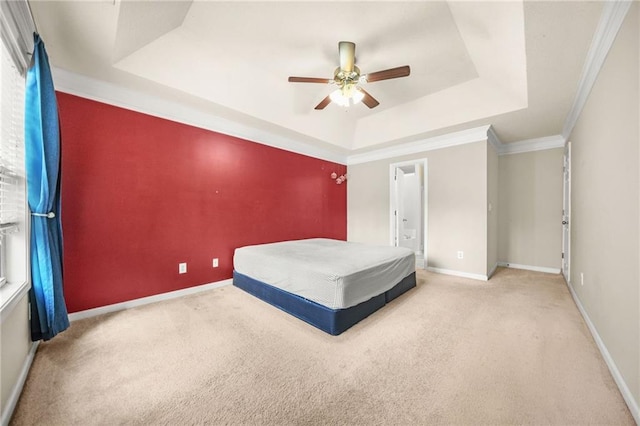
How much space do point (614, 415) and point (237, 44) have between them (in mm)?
3836

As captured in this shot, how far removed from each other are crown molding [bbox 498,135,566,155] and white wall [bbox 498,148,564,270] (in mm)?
72

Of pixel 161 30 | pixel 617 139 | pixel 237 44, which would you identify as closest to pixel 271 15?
pixel 237 44

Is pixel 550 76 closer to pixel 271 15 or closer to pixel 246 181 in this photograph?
pixel 271 15

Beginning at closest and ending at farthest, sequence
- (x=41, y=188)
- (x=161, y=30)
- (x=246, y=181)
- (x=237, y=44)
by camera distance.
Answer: (x=41, y=188) → (x=161, y=30) → (x=237, y=44) → (x=246, y=181)

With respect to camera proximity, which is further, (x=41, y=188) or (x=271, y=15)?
(x=271, y=15)

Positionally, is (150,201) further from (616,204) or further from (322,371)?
(616,204)

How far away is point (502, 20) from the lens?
6.08ft

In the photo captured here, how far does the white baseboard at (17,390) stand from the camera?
1.17m

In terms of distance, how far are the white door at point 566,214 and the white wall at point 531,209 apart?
0.24 metres

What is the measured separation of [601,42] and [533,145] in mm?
3059

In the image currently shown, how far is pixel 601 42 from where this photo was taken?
67.6 inches

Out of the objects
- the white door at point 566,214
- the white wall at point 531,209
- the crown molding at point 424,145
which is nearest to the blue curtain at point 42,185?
the crown molding at point 424,145

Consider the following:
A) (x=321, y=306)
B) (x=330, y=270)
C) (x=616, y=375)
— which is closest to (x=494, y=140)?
(x=616, y=375)

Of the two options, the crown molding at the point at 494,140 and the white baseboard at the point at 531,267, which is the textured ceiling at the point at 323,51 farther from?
the white baseboard at the point at 531,267
